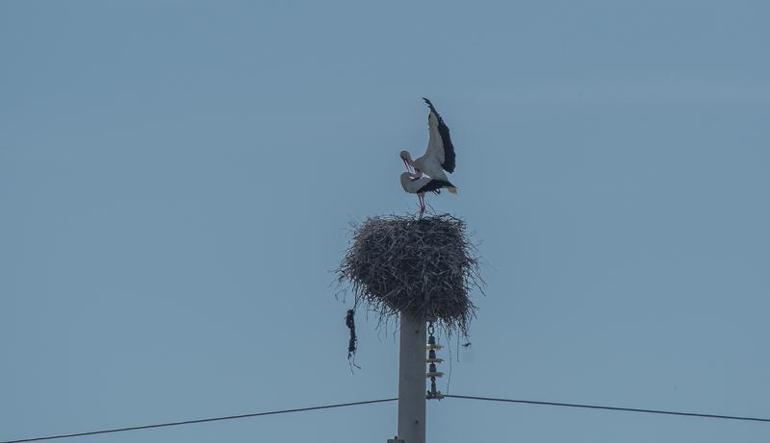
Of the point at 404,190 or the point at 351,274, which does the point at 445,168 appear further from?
the point at 351,274

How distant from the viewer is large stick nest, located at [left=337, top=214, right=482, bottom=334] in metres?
Result: 13.4

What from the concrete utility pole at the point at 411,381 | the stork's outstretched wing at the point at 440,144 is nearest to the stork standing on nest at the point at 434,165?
the stork's outstretched wing at the point at 440,144

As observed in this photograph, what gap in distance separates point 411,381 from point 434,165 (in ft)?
8.54

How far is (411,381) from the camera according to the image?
13117mm

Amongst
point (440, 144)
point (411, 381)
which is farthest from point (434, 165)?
point (411, 381)

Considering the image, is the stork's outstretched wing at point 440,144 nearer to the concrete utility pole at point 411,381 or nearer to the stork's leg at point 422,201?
the stork's leg at point 422,201

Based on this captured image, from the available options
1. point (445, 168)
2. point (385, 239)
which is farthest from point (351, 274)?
point (445, 168)

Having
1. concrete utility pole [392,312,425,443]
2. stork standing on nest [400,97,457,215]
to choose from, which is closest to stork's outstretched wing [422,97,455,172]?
stork standing on nest [400,97,457,215]

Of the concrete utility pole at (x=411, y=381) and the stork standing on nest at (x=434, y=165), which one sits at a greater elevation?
the stork standing on nest at (x=434, y=165)

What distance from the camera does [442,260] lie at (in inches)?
538

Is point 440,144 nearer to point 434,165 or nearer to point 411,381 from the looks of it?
point 434,165

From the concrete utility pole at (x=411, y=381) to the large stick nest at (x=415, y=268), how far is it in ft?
0.51

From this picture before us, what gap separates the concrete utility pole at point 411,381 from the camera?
42.3ft

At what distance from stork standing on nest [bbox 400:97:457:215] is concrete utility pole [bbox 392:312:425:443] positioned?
1.57 m
